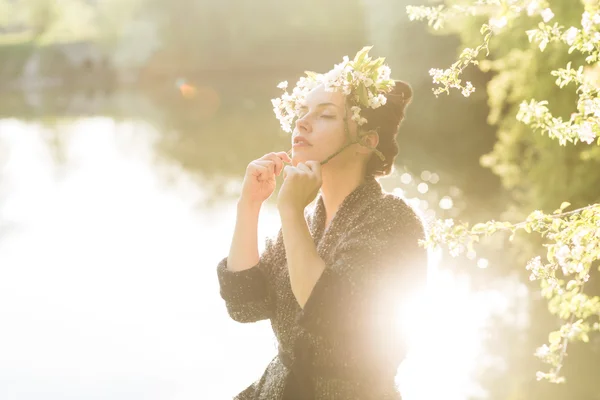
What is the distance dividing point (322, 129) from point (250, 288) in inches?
22.6

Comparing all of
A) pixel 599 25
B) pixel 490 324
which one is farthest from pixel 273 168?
pixel 490 324

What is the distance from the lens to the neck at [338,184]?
2.60 m

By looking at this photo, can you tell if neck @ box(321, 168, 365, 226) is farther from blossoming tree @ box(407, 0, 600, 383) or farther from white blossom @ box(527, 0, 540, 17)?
white blossom @ box(527, 0, 540, 17)

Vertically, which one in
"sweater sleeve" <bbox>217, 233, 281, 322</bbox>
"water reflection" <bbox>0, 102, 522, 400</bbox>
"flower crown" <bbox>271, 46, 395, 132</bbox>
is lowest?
"sweater sleeve" <bbox>217, 233, 281, 322</bbox>

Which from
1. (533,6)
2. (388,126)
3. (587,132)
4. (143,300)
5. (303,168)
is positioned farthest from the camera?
(143,300)

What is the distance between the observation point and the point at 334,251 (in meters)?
2.38

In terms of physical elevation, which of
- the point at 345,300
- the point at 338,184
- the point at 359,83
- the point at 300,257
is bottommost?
the point at 345,300

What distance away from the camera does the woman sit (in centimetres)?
225

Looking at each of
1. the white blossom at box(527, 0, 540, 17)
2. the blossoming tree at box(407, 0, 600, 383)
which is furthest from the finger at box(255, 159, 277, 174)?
the white blossom at box(527, 0, 540, 17)

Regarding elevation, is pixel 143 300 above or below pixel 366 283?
above

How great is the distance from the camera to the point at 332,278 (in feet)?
7.26

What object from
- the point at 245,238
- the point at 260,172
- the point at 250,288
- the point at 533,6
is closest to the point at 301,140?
the point at 260,172

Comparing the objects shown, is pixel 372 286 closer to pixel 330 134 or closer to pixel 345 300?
pixel 345 300

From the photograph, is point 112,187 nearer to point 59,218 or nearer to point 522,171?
point 59,218
